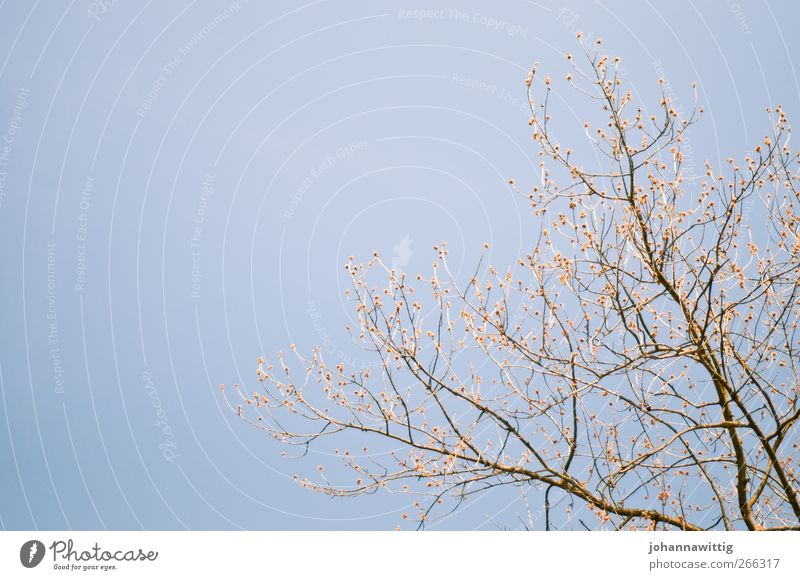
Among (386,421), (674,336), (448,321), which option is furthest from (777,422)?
(386,421)

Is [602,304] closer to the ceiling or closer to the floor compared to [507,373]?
closer to the ceiling

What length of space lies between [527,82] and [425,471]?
16.4ft

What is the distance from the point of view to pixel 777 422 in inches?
290

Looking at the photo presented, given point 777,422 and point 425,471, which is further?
point 425,471

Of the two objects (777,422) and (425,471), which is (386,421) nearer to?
(425,471)

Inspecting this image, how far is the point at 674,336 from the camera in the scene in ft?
25.3
